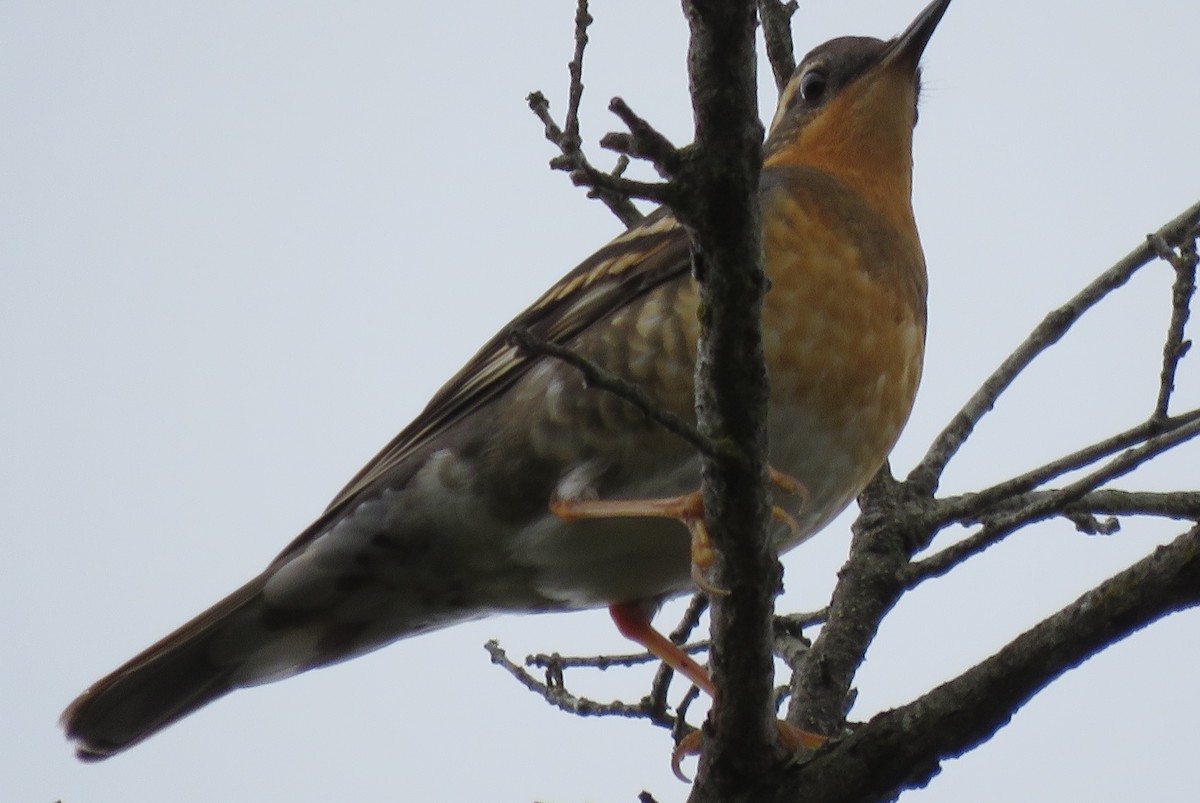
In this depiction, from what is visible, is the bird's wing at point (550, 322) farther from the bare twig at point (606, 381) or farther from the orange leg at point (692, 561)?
the bare twig at point (606, 381)

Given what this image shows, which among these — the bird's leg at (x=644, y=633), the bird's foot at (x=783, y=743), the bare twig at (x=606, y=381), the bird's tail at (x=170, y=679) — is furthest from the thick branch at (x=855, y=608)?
the bird's tail at (x=170, y=679)

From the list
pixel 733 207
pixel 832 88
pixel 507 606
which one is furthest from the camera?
pixel 832 88

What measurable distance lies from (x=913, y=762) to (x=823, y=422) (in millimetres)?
1633

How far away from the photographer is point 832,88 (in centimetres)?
727

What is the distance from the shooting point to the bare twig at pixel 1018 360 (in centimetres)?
519

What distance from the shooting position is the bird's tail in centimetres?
573

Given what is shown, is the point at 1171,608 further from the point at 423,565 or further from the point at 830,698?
the point at 423,565

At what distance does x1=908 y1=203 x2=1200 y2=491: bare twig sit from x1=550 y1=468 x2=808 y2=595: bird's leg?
2.46ft

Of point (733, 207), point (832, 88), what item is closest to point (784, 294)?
point (733, 207)

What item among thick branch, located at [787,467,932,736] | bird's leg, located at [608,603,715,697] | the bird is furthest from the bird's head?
bird's leg, located at [608,603,715,697]

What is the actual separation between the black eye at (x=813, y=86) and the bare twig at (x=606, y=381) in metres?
4.27

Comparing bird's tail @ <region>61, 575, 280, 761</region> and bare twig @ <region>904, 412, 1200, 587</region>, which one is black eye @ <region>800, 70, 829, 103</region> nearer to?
bare twig @ <region>904, 412, 1200, 587</region>

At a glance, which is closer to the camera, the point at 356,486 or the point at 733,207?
the point at 733,207

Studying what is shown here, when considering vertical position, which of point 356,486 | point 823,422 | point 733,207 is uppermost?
point 356,486
